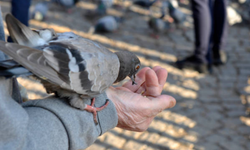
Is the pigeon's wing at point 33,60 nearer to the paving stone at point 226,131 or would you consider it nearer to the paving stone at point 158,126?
the paving stone at point 158,126

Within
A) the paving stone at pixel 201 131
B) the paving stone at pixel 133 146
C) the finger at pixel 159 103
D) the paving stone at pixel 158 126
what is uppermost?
the finger at pixel 159 103

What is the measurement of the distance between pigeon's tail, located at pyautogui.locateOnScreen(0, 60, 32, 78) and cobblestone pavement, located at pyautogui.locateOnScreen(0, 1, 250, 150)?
220cm

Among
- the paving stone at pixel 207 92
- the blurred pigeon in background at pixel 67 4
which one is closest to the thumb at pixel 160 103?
the paving stone at pixel 207 92

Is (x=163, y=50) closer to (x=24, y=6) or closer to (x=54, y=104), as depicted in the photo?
(x=24, y=6)

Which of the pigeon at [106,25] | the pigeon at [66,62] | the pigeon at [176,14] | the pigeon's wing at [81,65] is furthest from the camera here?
the pigeon at [176,14]

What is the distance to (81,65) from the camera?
2.03m

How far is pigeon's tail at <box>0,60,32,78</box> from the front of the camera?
1460mm

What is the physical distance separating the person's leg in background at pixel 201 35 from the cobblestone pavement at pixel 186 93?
19cm

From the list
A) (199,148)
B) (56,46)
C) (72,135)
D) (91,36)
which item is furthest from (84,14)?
(72,135)

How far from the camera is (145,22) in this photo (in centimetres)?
762

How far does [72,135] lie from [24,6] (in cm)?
369

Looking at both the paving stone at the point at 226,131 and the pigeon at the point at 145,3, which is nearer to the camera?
the paving stone at the point at 226,131

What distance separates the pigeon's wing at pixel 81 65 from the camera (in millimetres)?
1961

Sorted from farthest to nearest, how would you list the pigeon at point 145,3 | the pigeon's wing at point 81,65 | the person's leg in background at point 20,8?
1. the pigeon at point 145,3
2. the person's leg in background at point 20,8
3. the pigeon's wing at point 81,65
